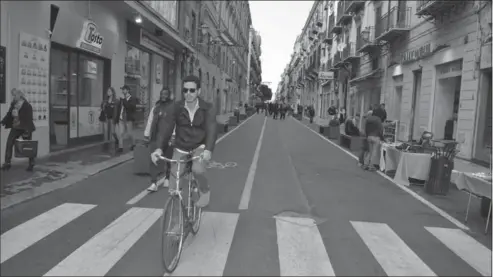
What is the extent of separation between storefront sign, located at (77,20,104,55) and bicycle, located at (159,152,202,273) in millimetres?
8746

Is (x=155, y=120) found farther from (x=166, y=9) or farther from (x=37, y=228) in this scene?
(x=166, y=9)

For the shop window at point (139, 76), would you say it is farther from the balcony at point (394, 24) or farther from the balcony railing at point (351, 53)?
the balcony railing at point (351, 53)

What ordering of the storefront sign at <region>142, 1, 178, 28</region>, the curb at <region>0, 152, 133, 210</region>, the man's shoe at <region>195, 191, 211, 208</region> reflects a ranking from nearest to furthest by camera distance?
the man's shoe at <region>195, 191, 211, 208</region> → the curb at <region>0, 152, 133, 210</region> → the storefront sign at <region>142, 1, 178, 28</region>

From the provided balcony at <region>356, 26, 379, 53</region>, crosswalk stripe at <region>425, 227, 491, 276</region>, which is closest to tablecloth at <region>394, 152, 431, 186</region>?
crosswalk stripe at <region>425, 227, 491, 276</region>

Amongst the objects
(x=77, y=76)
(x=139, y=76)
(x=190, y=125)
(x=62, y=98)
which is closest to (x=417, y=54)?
(x=139, y=76)

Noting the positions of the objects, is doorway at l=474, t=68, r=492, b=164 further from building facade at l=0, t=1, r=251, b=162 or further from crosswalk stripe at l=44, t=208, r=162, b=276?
building facade at l=0, t=1, r=251, b=162

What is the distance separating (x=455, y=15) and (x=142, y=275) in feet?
48.5

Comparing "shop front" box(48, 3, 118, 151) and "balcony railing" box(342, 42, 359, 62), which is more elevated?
"balcony railing" box(342, 42, 359, 62)

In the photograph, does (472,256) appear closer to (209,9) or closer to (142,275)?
(142,275)

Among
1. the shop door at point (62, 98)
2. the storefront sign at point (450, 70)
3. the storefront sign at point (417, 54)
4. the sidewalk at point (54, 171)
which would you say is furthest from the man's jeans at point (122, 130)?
the storefront sign at point (417, 54)

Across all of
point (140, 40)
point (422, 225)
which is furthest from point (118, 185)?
point (140, 40)

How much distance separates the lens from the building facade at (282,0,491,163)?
42.5 ft

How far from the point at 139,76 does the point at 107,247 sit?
14184mm

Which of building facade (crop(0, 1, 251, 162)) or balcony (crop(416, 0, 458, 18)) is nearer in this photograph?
building facade (crop(0, 1, 251, 162))
